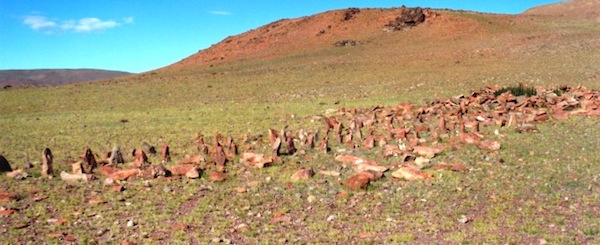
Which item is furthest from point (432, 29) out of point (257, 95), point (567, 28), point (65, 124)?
point (65, 124)

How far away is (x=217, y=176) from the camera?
9.27m

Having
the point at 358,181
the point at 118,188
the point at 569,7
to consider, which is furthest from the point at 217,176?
the point at 569,7

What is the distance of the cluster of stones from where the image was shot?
9.40 m

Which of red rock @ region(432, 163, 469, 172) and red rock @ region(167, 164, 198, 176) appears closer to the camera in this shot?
red rock @ region(432, 163, 469, 172)

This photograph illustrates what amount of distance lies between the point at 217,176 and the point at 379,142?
403 cm

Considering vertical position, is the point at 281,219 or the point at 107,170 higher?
the point at 107,170

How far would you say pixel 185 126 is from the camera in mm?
16875

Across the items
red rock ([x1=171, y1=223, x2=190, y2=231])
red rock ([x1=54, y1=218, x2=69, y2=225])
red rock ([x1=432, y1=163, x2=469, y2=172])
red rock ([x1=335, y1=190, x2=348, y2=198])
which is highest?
Result: red rock ([x1=54, y1=218, x2=69, y2=225])

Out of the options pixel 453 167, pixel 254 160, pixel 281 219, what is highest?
pixel 254 160

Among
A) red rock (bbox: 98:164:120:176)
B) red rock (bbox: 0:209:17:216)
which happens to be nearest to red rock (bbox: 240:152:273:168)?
red rock (bbox: 98:164:120:176)

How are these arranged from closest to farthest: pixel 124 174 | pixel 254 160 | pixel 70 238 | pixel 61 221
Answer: pixel 70 238 → pixel 61 221 → pixel 124 174 → pixel 254 160

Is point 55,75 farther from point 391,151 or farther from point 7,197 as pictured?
point 391,151

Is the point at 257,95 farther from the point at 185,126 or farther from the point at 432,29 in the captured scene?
the point at 432,29

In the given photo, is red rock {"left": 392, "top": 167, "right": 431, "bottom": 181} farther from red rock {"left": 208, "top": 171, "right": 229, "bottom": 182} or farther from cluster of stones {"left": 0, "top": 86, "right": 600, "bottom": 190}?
red rock {"left": 208, "top": 171, "right": 229, "bottom": 182}
